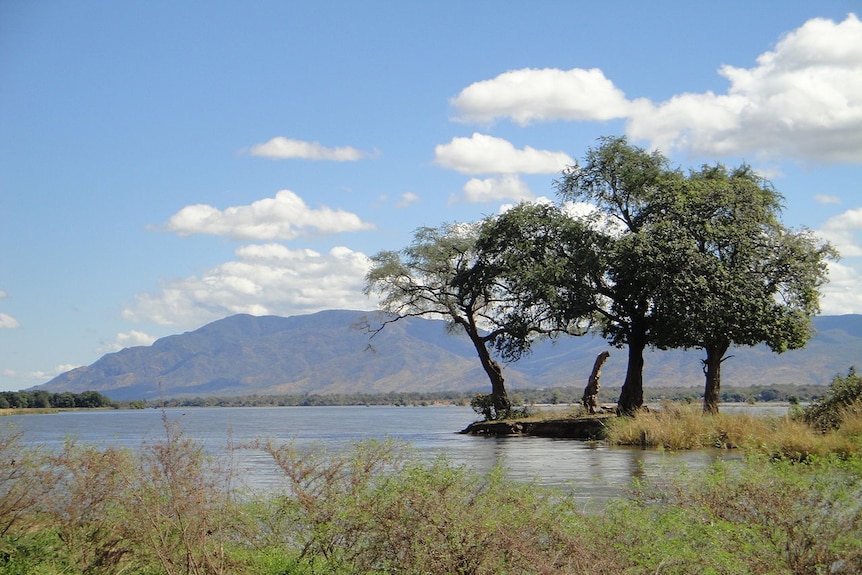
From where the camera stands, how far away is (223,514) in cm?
1075

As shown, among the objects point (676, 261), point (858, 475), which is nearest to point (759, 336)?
point (676, 261)

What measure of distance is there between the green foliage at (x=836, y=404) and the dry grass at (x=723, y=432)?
514mm

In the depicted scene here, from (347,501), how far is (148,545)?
2.29 metres

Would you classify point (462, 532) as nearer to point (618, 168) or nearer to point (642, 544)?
point (642, 544)

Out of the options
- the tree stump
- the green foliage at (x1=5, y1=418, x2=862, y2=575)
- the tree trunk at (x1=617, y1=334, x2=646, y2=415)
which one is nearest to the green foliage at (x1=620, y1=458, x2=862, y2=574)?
the green foliage at (x1=5, y1=418, x2=862, y2=575)

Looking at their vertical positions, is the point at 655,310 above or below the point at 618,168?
below

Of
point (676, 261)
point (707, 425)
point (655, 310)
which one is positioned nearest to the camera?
point (707, 425)

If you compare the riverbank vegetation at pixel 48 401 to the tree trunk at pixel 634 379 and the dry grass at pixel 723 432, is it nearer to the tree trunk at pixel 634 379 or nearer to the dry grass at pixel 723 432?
the tree trunk at pixel 634 379

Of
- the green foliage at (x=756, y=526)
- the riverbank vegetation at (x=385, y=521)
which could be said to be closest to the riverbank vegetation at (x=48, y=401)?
the riverbank vegetation at (x=385, y=521)

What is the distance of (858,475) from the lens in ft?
37.0

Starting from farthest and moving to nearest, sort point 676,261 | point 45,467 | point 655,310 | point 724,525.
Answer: point 655,310, point 676,261, point 45,467, point 724,525

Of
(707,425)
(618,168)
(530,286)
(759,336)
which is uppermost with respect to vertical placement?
(618,168)

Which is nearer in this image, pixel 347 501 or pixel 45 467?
pixel 347 501

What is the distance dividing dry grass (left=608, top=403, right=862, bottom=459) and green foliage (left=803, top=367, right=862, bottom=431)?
514 millimetres
